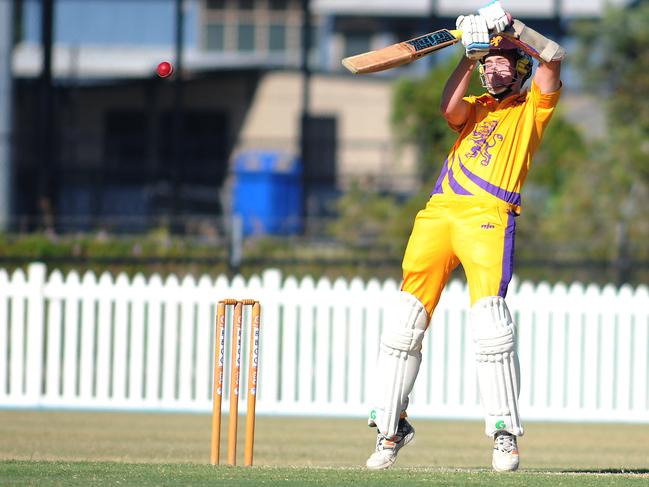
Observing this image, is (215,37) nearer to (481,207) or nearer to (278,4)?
(278,4)

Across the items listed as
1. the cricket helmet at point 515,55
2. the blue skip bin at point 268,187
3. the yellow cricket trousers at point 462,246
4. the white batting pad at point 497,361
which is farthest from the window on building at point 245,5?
the white batting pad at point 497,361

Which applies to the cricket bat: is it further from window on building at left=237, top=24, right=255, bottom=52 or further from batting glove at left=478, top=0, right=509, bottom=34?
window on building at left=237, top=24, right=255, bottom=52

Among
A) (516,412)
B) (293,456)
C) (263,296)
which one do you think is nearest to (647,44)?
(263,296)

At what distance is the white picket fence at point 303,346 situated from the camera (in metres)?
10.2

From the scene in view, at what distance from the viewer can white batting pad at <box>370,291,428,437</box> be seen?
18.6 ft

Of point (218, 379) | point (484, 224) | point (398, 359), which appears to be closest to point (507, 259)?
point (484, 224)

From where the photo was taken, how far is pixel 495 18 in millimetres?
5324

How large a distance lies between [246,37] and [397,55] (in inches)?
1179

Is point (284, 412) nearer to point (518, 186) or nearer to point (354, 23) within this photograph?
point (518, 186)

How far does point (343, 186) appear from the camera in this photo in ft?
85.4

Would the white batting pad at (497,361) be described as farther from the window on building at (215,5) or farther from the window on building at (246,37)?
the window on building at (215,5)

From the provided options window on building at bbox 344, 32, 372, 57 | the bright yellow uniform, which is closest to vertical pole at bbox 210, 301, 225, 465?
the bright yellow uniform

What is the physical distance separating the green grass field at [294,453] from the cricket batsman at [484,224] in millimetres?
314

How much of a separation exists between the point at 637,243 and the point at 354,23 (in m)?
18.6
